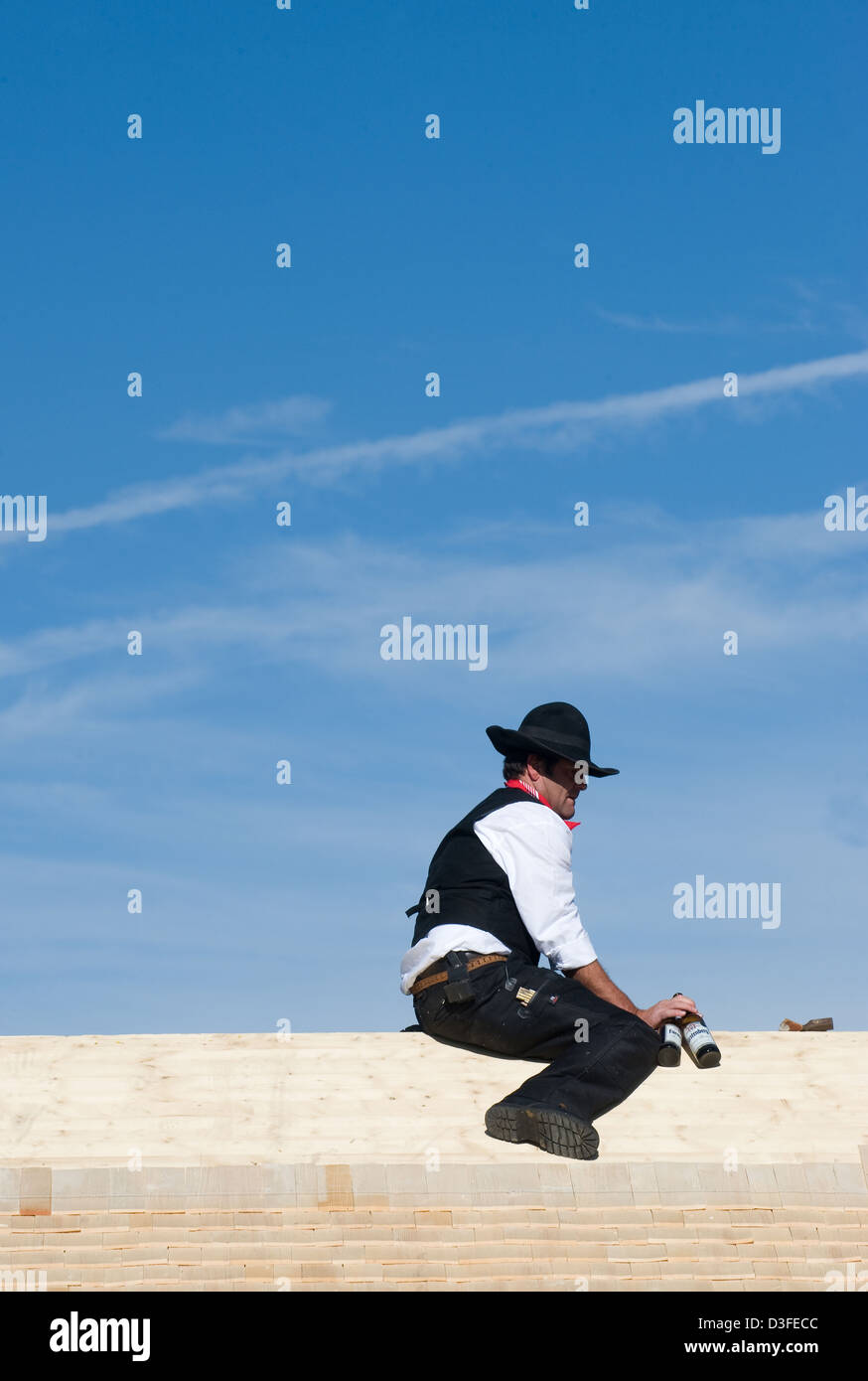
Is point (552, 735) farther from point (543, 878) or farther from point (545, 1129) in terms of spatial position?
point (545, 1129)

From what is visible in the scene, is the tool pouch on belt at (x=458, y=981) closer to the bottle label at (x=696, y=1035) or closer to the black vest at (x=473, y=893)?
the black vest at (x=473, y=893)

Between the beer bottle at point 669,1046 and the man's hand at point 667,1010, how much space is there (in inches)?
1.7

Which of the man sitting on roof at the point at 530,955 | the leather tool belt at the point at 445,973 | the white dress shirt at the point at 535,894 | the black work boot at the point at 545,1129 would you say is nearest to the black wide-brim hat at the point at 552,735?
the man sitting on roof at the point at 530,955

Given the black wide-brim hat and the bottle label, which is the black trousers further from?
the black wide-brim hat

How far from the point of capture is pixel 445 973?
274 inches

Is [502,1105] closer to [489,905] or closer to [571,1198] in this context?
[571,1198]

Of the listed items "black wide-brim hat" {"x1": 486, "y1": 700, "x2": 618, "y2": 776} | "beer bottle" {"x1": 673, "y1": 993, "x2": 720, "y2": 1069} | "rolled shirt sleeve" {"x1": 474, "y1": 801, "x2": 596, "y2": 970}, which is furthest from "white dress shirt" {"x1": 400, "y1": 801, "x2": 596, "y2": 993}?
"beer bottle" {"x1": 673, "y1": 993, "x2": 720, "y2": 1069}

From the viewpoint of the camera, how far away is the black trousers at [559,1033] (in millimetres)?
6570

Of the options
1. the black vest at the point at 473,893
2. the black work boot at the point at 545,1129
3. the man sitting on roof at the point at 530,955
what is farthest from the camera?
the black vest at the point at 473,893

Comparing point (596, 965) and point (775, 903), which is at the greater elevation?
point (775, 903)
